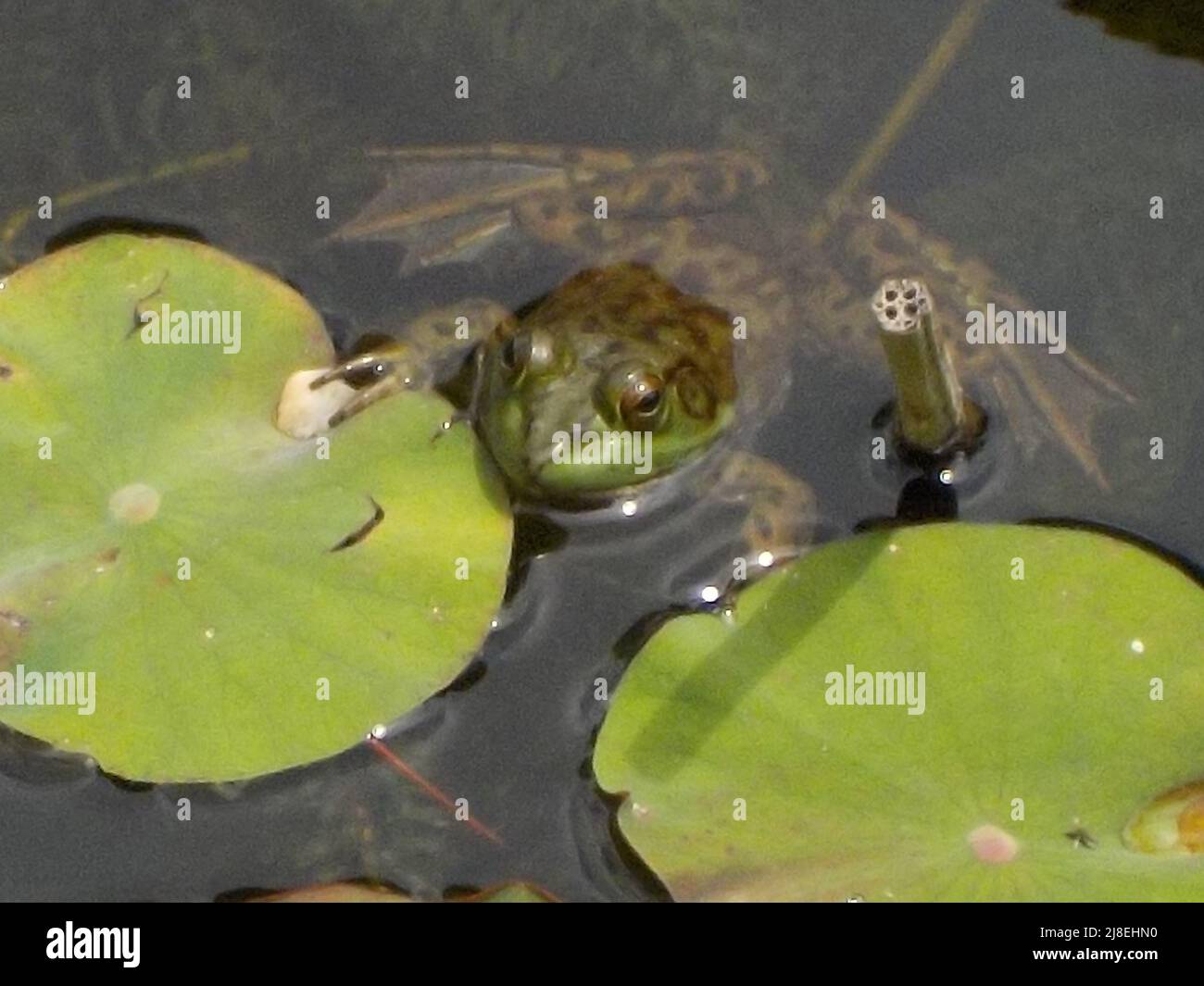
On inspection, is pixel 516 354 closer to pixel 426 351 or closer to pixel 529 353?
pixel 529 353

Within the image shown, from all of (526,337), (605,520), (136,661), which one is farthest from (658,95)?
(136,661)

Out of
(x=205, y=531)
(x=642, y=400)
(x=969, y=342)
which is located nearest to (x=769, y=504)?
(x=642, y=400)

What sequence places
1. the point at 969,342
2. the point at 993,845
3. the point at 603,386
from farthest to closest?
the point at 969,342 → the point at 603,386 → the point at 993,845

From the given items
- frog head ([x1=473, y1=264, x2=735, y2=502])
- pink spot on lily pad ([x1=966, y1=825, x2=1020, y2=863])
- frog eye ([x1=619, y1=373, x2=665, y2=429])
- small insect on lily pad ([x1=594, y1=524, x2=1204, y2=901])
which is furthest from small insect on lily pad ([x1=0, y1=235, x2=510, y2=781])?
pink spot on lily pad ([x1=966, y1=825, x2=1020, y2=863])

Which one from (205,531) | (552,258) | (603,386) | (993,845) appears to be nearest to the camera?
(993,845)

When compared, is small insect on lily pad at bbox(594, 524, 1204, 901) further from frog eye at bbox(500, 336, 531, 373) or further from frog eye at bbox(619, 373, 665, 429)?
frog eye at bbox(500, 336, 531, 373)

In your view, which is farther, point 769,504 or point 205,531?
point 769,504
